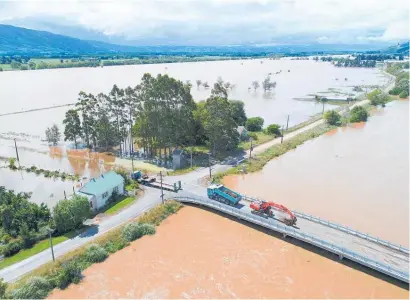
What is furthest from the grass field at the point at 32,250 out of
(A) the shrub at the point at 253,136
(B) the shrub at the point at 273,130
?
(B) the shrub at the point at 273,130

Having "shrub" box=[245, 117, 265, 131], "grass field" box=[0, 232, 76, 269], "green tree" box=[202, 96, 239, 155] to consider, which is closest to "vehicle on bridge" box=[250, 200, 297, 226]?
"grass field" box=[0, 232, 76, 269]

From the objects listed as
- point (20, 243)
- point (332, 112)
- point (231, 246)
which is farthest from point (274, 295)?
point (332, 112)

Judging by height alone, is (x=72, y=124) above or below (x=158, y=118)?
below

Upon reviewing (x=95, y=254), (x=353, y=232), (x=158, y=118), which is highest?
(x=158, y=118)

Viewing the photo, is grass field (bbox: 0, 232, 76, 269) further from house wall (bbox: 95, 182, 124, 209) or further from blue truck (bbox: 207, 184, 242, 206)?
blue truck (bbox: 207, 184, 242, 206)

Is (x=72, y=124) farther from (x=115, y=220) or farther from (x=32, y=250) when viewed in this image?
(x=32, y=250)

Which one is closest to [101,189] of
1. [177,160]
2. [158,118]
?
[177,160]

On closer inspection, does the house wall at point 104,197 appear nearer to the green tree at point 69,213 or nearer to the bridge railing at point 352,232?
the green tree at point 69,213
